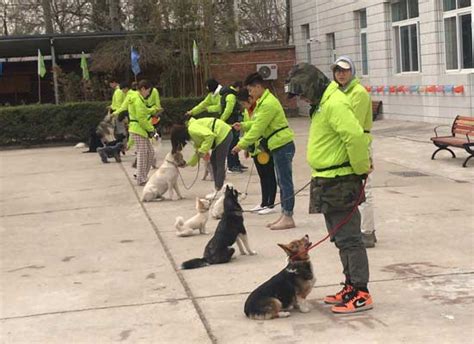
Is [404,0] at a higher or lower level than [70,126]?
higher

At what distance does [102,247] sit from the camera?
859 centimetres

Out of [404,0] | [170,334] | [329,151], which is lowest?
[170,334]

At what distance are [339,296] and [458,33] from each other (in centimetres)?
1544

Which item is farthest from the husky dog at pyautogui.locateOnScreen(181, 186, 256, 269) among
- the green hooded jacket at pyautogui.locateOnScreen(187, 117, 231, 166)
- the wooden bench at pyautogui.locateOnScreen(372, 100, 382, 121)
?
the wooden bench at pyautogui.locateOnScreen(372, 100, 382, 121)

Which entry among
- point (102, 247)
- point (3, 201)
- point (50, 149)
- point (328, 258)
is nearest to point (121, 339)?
point (328, 258)

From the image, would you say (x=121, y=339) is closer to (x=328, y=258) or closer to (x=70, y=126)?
(x=328, y=258)

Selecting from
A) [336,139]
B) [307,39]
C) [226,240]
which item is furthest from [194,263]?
[307,39]

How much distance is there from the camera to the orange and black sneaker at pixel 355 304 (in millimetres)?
5617

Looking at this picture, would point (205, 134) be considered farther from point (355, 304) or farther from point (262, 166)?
point (355, 304)

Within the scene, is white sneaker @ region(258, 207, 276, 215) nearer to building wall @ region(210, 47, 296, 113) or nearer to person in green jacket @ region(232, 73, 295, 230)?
person in green jacket @ region(232, 73, 295, 230)

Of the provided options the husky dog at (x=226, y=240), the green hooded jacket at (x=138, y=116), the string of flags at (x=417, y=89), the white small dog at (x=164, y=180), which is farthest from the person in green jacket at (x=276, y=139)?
the string of flags at (x=417, y=89)

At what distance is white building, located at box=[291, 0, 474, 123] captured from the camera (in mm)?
19625

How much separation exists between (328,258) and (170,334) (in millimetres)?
2424

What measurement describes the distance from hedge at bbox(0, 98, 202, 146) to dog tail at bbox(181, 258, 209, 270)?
51.2 feet
